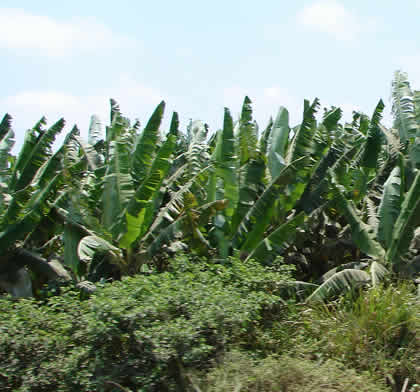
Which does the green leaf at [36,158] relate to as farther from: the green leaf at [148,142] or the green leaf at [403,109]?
the green leaf at [403,109]

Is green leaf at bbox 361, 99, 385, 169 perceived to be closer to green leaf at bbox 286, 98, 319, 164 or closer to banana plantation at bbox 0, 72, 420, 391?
banana plantation at bbox 0, 72, 420, 391

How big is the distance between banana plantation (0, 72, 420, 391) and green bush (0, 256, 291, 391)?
→ 52.9 inches

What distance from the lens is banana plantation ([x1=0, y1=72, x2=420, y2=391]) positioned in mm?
10203

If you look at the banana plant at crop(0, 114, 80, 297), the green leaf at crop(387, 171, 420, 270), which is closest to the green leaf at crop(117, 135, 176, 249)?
the banana plant at crop(0, 114, 80, 297)

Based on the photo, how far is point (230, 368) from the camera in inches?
282

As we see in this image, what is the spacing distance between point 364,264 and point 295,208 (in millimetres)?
1936

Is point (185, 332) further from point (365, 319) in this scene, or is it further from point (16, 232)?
point (16, 232)

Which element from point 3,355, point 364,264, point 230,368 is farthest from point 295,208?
point 3,355

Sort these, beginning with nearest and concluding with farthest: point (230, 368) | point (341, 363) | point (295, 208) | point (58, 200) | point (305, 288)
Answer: point (230, 368), point (341, 363), point (305, 288), point (58, 200), point (295, 208)

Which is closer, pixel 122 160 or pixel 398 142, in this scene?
pixel 122 160

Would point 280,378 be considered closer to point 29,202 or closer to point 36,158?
point 29,202

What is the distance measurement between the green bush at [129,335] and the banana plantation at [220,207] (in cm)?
134

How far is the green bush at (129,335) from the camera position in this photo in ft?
24.0

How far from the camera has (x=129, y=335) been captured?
7.53 m
